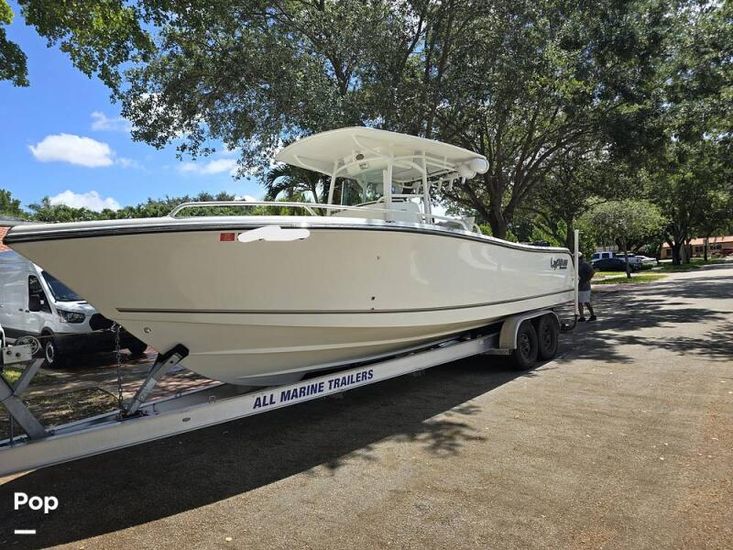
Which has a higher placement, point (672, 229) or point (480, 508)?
point (672, 229)

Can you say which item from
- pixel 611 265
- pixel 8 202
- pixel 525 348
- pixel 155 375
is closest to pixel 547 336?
pixel 525 348

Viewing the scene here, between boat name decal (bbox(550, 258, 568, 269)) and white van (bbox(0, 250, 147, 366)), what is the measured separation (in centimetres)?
768

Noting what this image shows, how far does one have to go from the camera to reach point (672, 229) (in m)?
43.7

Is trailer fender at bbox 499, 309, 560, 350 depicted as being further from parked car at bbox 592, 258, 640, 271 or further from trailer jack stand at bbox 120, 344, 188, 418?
parked car at bbox 592, 258, 640, 271

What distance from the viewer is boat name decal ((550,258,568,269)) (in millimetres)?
8469

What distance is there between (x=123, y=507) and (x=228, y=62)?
33.5ft

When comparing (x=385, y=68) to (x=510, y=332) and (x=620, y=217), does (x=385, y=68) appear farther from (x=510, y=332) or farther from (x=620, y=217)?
(x=620, y=217)

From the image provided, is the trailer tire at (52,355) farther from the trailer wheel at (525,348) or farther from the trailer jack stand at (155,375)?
the trailer wheel at (525,348)

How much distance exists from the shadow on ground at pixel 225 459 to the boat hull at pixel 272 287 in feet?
2.08

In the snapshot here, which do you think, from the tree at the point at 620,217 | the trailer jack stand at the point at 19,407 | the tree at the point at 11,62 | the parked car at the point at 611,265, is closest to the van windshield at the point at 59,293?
the tree at the point at 11,62

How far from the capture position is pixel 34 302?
979cm

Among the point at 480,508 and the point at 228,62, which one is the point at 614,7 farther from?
the point at 480,508

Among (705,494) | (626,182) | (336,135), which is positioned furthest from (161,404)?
(626,182)

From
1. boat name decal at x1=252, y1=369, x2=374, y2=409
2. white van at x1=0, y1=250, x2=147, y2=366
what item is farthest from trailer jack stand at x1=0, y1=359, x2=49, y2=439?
white van at x1=0, y1=250, x2=147, y2=366
